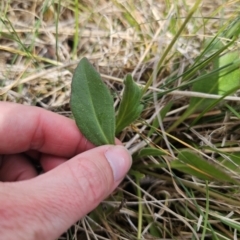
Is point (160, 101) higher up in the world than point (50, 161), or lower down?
higher up

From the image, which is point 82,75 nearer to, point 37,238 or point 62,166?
point 62,166

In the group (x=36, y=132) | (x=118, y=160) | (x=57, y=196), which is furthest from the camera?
(x=36, y=132)

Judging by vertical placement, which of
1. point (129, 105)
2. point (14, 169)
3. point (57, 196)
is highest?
point (129, 105)

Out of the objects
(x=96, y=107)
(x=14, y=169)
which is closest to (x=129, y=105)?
(x=96, y=107)

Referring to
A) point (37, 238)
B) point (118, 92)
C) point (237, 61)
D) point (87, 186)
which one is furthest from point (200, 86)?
point (37, 238)

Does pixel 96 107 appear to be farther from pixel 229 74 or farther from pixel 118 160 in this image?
pixel 229 74

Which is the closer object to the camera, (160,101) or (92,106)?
(92,106)
